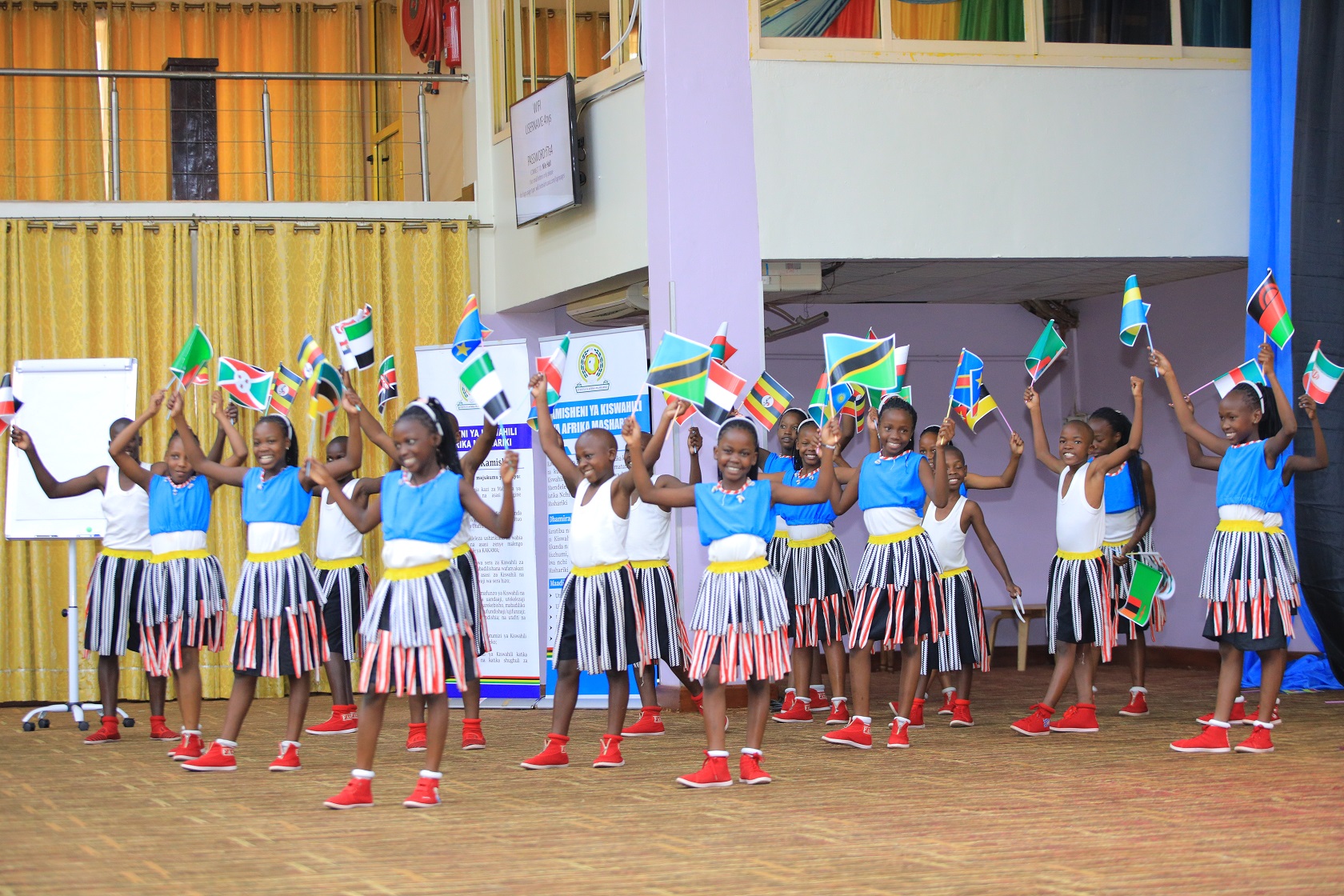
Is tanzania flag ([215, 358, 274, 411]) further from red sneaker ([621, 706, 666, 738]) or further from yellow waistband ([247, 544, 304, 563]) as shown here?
red sneaker ([621, 706, 666, 738])

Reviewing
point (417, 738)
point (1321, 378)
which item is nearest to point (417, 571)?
point (417, 738)

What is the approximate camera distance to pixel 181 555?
20.0 feet

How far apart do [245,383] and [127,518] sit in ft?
2.66

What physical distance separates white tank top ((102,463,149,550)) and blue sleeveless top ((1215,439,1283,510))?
458cm

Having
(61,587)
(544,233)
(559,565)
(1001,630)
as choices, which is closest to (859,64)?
(544,233)

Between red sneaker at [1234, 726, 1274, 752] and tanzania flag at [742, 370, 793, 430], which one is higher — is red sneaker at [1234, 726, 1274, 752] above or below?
below

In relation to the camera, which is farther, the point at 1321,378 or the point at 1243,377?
the point at 1243,377

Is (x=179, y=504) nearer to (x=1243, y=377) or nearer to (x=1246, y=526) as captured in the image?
(x=1246, y=526)

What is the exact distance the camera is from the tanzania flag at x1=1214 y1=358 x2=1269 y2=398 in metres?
5.88

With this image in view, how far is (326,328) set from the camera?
872 cm

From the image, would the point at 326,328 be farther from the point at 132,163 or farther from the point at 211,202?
the point at 132,163

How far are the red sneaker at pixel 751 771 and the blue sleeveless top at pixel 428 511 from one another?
52.1 inches

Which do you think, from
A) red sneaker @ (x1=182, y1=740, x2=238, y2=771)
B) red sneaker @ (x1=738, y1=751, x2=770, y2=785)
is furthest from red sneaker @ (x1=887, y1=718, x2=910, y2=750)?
red sneaker @ (x1=182, y1=740, x2=238, y2=771)

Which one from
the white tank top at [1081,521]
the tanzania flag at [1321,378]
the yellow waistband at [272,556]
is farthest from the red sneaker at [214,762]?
the tanzania flag at [1321,378]
